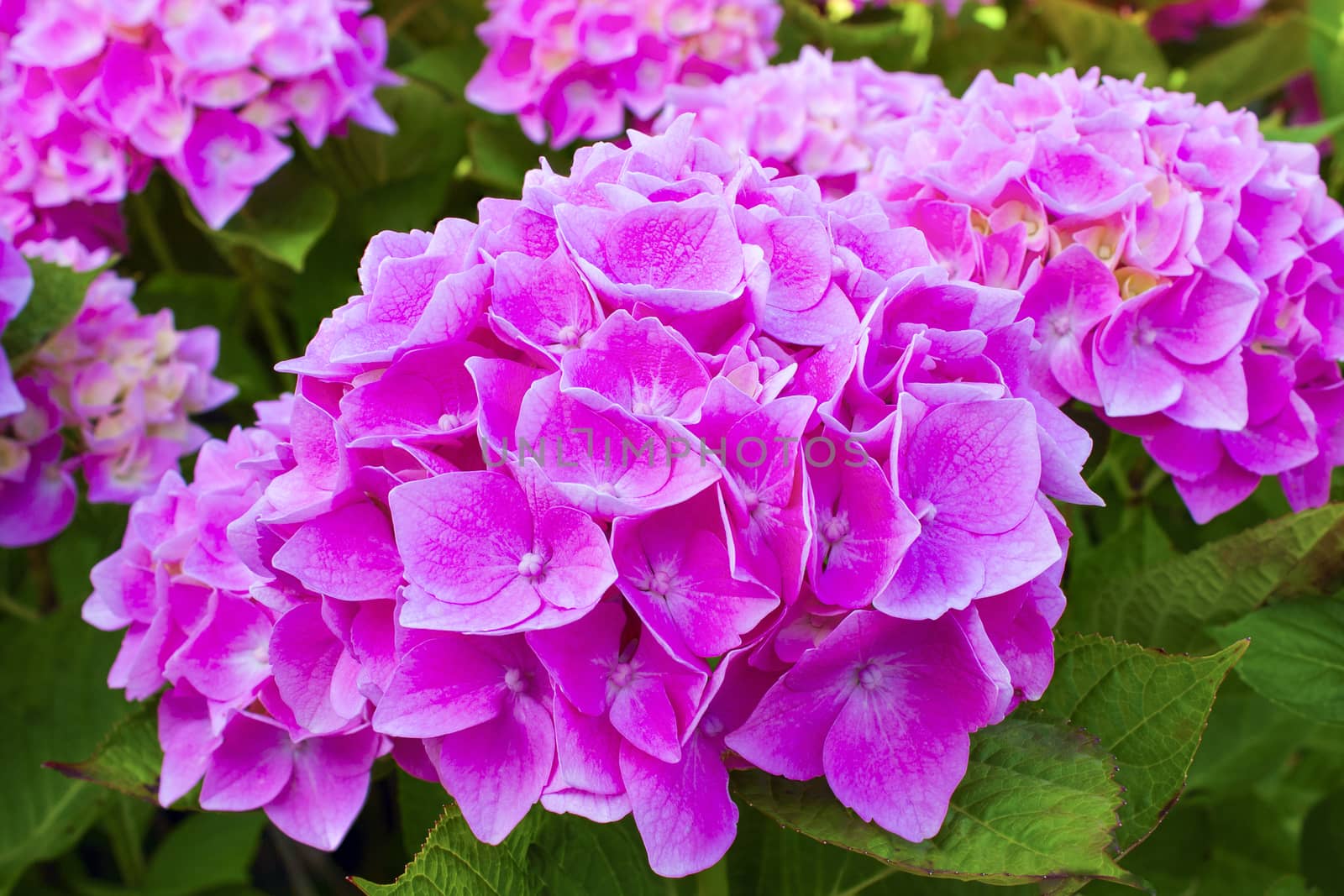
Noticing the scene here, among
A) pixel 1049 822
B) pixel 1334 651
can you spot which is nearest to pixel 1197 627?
pixel 1334 651

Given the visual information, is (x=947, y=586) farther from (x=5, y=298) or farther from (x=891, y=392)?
(x=5, y=298)

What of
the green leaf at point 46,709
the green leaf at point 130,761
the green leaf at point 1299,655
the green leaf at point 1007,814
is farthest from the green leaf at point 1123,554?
the green leaf at point 46,709

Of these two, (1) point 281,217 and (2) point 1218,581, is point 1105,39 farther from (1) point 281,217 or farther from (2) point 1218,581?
(1) point 281,217

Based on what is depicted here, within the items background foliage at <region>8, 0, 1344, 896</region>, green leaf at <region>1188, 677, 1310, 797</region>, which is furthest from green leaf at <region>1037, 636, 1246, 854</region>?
green leaf at <region>1188, 677, 1310, 797</region>

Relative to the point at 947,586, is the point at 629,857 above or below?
below

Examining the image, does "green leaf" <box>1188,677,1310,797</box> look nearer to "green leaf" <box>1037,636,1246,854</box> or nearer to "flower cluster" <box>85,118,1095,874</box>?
"green leaf" <box>1037,636,1246,854</box>

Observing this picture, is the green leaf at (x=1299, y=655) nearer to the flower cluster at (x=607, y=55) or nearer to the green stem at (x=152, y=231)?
the flower cluster at (x=607, y=55)
